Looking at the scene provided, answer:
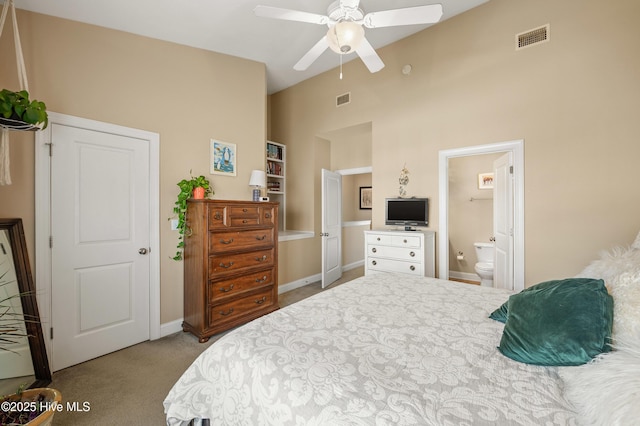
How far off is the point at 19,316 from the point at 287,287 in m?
2.86

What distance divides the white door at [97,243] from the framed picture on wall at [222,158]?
2.23 feet

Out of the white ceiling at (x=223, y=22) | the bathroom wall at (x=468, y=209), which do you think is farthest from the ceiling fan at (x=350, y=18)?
the bathroom wall at (x=468, y=209)

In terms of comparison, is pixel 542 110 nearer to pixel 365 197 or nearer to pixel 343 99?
pixel 343 99

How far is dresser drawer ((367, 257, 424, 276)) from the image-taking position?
3180 millimetres

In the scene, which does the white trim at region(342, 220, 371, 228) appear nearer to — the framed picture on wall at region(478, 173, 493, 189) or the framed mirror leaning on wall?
the framed picture on wall at region(478, 173, 493, 189)

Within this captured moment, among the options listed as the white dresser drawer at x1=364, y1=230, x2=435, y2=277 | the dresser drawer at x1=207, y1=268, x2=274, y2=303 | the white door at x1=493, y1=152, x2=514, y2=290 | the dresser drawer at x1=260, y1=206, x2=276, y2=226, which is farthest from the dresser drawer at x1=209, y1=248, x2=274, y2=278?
the white door at x1=493, y1=152, x2=514, y2=290

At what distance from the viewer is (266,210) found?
3.15 m

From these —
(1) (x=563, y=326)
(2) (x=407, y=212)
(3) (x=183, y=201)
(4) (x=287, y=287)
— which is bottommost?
(4) (x=287, y=287)

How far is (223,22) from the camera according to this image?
2.70m

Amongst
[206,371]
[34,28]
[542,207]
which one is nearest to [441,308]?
[206,371]

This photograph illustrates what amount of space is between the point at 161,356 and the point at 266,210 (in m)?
1.72

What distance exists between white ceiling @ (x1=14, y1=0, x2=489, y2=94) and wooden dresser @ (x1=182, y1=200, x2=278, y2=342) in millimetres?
1723

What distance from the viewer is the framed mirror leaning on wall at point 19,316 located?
185cm

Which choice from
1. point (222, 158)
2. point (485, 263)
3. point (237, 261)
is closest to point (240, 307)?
point (237, 261)
